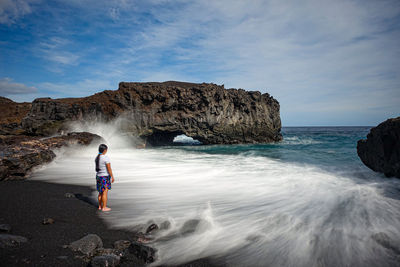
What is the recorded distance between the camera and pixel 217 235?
359 cm

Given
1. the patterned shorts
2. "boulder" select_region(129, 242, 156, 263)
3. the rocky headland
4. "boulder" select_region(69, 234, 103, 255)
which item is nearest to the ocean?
"boulder" select_region(129, 242, 156, 263)

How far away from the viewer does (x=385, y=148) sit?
7.32 meters

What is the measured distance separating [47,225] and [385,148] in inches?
383

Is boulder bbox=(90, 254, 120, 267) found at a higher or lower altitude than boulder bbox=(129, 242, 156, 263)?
higher

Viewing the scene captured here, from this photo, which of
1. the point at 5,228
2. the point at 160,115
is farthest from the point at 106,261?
the point at 160,115

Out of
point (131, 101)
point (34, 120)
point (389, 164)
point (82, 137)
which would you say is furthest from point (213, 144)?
point (389, 164)

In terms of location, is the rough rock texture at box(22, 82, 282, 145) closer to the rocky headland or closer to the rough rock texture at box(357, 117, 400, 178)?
the rocky headland

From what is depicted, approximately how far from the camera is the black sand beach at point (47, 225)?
2514mm

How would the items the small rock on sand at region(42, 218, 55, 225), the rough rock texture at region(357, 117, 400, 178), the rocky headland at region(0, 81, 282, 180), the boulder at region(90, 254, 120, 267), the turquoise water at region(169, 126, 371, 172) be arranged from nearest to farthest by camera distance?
1. the boulder at region(90, 254, 120, 267)
2. the small rock on sand at region(42, 218, 55, 225)
3. the rough rock texture at region(357, 117, 400, 178)
4. the turquoise water at region(169, 126, 371, 172)
5. the rocky headland at region(0, 81, 282, 180)

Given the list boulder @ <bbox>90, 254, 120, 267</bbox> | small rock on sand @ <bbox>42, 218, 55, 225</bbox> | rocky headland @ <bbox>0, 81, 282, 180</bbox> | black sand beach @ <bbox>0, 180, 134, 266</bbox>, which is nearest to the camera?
boulder @ <bbox>90, 254, 120, 267</bbox>

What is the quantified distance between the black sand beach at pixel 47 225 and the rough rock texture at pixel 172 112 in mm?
14661

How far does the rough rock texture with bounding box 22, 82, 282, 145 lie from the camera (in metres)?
19.4

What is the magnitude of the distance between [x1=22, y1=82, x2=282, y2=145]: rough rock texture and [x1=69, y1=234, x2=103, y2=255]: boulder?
17886 mm

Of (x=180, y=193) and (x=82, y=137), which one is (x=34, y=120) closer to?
(x=82, y=137)
